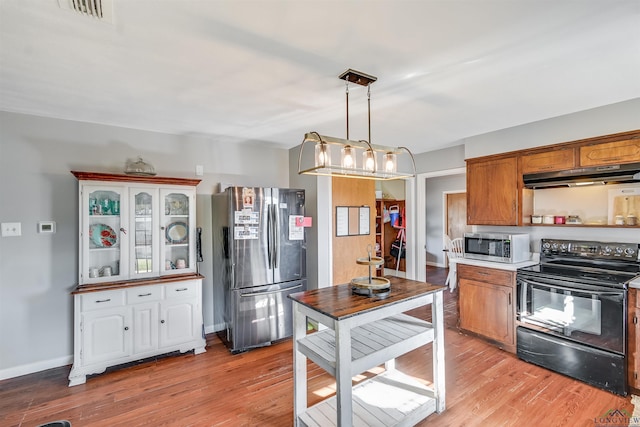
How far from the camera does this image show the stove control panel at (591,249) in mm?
2807

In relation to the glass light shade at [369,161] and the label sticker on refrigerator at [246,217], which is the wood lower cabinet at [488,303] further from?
the label sticker on refrigerator at [246,217]

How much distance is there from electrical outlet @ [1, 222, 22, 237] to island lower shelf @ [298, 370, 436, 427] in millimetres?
3109

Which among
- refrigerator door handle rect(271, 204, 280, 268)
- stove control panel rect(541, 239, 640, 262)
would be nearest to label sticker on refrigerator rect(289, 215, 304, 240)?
refrigerator door handle rect(271, 204, 280, 268)

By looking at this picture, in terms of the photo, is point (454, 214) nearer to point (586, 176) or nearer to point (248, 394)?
point (586, 176)

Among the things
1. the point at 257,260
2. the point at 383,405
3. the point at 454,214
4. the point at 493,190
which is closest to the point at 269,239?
the point at 257,260

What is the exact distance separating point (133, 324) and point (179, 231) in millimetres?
1045

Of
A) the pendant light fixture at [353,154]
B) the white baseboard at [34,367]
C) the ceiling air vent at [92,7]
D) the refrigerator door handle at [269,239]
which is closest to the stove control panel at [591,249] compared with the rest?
the pendant light fixture at [353,154]

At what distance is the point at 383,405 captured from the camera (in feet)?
7.23

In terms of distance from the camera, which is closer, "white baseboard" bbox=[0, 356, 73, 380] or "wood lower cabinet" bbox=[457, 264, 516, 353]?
"white baseboard" bbox=[0, 356, 73, 380]

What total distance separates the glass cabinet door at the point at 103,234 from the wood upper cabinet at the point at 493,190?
4063mm

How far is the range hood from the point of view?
263 cm

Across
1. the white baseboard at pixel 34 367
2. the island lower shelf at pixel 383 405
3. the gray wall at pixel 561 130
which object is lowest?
the white baseboard at pixel 34 367

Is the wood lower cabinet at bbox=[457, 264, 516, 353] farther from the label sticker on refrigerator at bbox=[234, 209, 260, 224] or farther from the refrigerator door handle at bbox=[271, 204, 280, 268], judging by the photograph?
the label sticker on refrigerator at bbox=[234, 209, 260, 224]

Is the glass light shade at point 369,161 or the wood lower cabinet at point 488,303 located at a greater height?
the glass light shade at point 369,161
